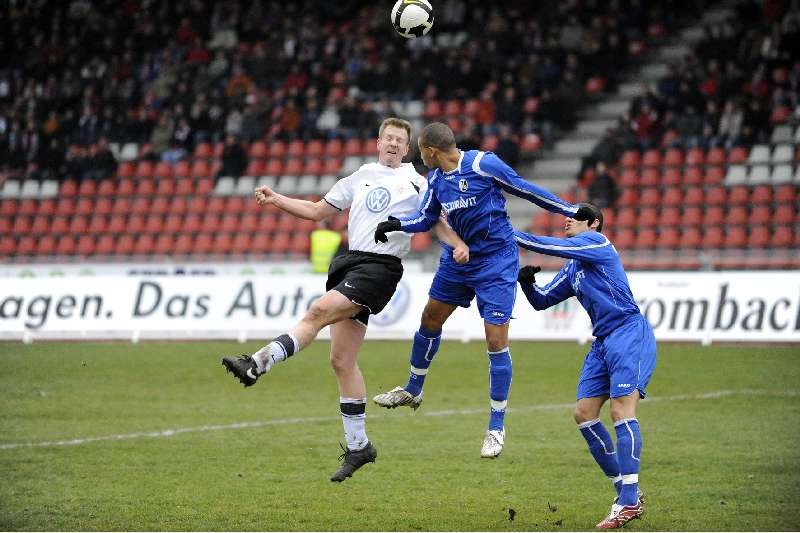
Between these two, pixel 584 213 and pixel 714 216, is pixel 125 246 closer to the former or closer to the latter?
pixel 714 216

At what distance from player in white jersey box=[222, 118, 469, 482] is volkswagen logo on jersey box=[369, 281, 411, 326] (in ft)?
34.7

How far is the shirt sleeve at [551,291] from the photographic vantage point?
30.4 feet

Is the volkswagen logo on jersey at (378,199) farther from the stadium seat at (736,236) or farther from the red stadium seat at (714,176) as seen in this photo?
the red stadium seat at (714,176)

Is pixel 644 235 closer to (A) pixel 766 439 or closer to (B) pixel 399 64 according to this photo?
(B) pixel 399 64

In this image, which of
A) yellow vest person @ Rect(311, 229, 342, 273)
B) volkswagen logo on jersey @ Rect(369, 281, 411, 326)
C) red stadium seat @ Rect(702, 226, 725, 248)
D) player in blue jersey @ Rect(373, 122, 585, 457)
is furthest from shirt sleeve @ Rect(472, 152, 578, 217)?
red stadium seat @ Rect(702, 226, 725, 248)

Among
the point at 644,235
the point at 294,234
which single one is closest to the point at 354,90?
the point at 294,234

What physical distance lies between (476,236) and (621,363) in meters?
1.62

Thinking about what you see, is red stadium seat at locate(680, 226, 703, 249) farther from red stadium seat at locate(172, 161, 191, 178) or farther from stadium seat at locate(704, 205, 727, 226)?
red stadium seat at locate(172, 161, 191, 178)

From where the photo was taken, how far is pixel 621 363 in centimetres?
862

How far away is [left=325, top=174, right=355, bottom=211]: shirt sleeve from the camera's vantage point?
965 centimetres

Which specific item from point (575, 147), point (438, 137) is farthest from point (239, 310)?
point (438, 137)

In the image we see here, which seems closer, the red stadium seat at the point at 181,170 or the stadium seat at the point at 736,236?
the stadium seat at the point at 736,236

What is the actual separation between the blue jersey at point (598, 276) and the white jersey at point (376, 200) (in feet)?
3.46

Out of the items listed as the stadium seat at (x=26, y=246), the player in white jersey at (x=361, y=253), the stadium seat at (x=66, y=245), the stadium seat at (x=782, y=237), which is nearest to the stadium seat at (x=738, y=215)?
the stadium seat at (x=782, y=237)
